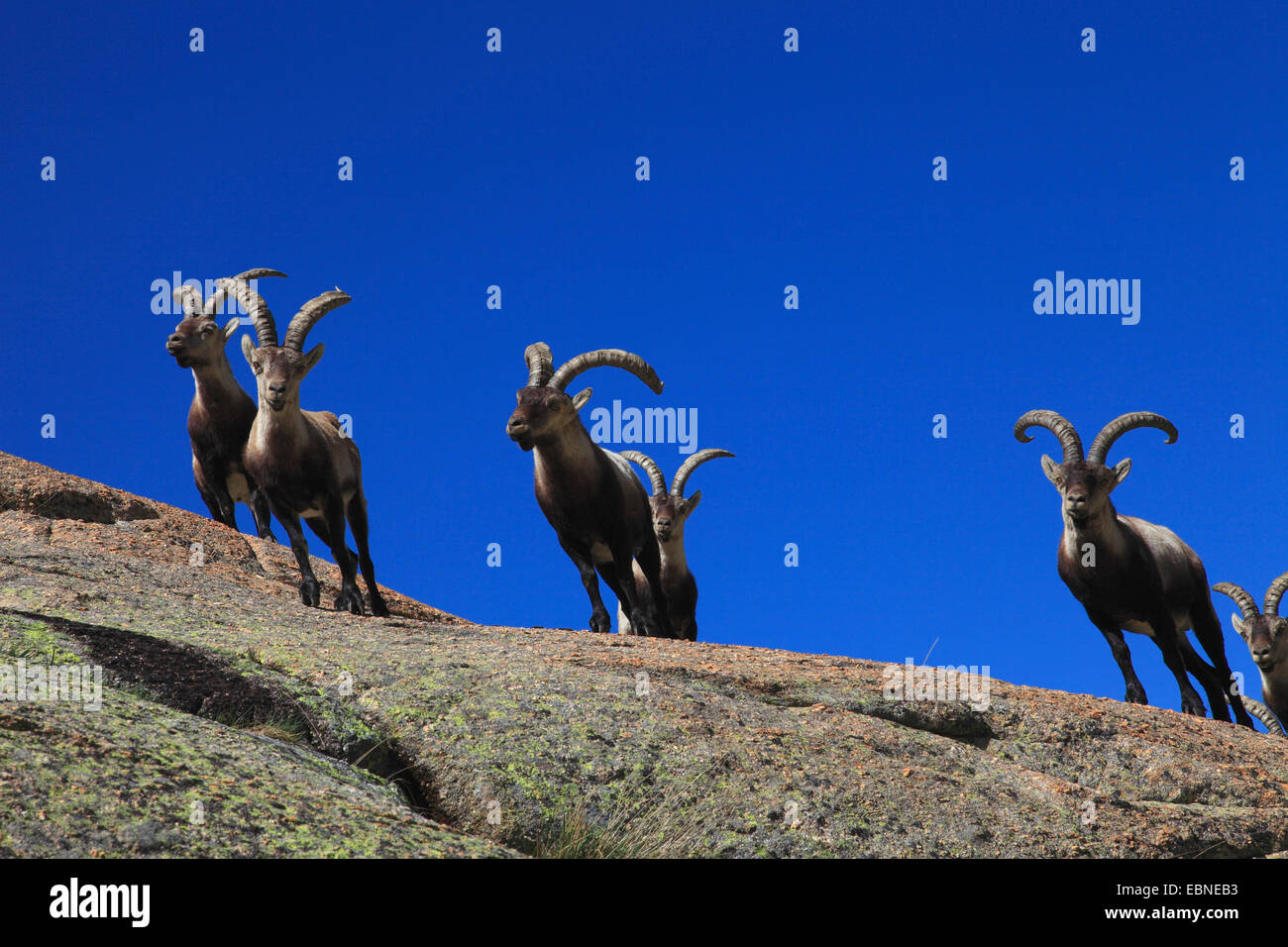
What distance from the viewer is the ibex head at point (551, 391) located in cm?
1235

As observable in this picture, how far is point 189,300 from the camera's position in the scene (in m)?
16.1

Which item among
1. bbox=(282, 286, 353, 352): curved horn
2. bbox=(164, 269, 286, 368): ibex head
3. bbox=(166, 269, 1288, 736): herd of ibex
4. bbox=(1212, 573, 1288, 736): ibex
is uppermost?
bbox=(164, 269, 286, 368): ibex head

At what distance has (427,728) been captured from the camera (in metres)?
5.96

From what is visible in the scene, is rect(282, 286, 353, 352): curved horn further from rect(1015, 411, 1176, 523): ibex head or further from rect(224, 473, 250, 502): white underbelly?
rect(1015, 411, 1176, 523): ibex head

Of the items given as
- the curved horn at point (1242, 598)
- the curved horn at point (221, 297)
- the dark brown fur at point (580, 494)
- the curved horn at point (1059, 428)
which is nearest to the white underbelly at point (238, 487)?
the curved horn at point (221, 297)

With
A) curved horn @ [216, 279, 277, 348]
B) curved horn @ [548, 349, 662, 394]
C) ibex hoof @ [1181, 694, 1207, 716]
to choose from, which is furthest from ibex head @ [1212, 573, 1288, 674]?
curved horn @ [216, 279, 277, 348]

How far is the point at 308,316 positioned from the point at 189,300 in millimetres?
5042

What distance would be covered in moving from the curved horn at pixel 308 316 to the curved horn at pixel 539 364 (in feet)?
7.04

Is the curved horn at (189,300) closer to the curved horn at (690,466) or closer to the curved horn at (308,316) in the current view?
the curved horn at (308,316)

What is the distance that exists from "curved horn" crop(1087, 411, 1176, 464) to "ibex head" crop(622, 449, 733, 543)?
20.3ft

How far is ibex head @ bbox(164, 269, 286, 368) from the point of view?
611 inches

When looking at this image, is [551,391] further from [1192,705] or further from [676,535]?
[1192,705]

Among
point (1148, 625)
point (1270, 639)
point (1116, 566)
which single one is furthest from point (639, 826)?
point (1270, 639)
